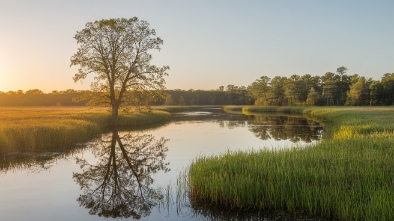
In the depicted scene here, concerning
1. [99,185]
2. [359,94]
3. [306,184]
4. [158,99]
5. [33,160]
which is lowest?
[99,185]

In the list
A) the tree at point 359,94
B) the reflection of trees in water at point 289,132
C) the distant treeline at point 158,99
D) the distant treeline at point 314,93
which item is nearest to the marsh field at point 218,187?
→ the reflection of trees in water at point 289,132

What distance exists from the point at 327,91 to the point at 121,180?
114m

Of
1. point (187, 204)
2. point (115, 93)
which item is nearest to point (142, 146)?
point (187, 204)

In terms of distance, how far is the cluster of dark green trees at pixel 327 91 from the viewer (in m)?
108

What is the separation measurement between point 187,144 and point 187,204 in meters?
16.2

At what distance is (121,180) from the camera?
51.7 feet

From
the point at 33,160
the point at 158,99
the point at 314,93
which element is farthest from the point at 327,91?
the point at 33,160

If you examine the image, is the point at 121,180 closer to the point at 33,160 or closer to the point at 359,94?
the point at 33,160

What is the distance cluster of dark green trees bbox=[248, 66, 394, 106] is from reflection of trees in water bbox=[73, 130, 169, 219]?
9829 cm

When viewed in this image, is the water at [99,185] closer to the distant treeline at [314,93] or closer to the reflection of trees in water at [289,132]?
the reflection of trees in water at [289,132]

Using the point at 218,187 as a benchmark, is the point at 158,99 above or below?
above

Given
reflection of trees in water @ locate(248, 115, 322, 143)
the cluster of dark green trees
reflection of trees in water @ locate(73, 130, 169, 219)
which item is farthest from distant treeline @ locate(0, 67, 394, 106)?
reflection of trees in water @ locate(73, 130, 169, 219)

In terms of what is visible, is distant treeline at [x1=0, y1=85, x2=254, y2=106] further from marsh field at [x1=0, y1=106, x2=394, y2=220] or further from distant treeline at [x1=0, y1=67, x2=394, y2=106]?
marsh field at [x1=0, y1=106, x2=394, y2=220]

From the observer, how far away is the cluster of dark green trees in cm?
10850
